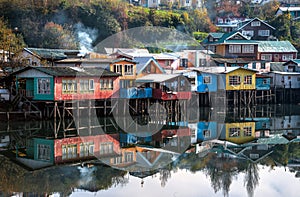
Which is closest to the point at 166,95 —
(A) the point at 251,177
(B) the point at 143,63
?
(B) the point at 143,63

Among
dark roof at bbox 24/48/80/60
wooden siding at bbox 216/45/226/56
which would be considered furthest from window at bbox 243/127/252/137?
wooden siding at bbox 216/45/226/56

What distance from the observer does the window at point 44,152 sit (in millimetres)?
22891

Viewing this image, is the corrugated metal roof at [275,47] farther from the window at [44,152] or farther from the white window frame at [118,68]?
the window at [44,152]

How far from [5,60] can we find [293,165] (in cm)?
2613

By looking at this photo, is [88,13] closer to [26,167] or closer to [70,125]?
[70,125]

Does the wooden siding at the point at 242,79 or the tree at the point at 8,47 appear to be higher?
the tree at the point at 8,47

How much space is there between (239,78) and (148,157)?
23250 mm

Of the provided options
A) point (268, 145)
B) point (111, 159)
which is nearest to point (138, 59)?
point (268, 145)

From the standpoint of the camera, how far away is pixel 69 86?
33562 mm

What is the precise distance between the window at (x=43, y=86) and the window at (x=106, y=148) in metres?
8.66

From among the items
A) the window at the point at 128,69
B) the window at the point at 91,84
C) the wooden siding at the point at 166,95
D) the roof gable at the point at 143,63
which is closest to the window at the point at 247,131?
the wooden siding at the point at 166,95

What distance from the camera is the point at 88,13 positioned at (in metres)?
64.4

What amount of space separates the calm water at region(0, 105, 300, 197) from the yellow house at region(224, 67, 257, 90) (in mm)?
8879

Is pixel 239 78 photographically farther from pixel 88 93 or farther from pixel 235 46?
pixel 88 93
